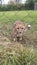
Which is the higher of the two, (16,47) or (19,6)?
(16,47)

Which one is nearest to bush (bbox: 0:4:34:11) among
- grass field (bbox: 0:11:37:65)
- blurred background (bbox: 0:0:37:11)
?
blurred background (bbox: 0:0:37:11)

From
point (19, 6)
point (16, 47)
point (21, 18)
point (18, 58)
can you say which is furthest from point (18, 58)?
point (19, 6)

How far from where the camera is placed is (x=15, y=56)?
228 inches

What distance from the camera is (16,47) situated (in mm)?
6539

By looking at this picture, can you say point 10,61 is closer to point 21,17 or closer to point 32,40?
point 32,40

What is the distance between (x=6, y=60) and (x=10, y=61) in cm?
10

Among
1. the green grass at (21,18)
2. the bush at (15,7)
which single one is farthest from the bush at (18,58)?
the bush at (15,7)

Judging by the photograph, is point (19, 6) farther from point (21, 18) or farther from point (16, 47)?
point (16, 47)

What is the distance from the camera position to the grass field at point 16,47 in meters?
5.73

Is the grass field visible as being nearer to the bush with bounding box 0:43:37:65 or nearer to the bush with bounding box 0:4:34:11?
the bush with bounding box 0:43:37:65

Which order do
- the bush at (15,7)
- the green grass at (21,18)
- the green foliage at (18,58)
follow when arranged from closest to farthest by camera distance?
the green foliage at (18,58)
the green grass at (21,18)
the bush at (15,7)

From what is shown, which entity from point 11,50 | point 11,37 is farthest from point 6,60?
point 11,37

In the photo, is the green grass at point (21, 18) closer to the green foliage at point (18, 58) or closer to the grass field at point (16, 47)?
the grass field at point (16, 47)

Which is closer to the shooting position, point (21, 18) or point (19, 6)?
point (21, 18)
